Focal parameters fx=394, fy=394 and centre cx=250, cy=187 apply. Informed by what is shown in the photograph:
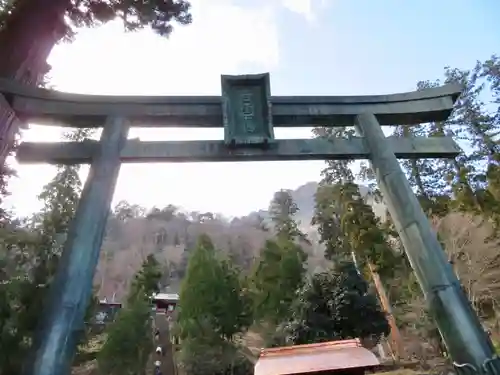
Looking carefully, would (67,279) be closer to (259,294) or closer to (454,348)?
(454,348)

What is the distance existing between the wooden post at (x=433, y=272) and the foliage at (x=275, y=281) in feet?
49.9

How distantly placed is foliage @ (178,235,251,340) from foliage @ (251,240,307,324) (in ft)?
5.58

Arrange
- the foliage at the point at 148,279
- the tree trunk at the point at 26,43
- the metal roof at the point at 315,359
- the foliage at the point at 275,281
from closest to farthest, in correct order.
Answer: the tree trunk at the point at 26,43
the metal roof at the point at 315,359
the foliage at the point at 275,281
the foliage at the point at 148,279

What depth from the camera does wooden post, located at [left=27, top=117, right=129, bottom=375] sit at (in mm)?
3215

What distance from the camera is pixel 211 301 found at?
17391 mm

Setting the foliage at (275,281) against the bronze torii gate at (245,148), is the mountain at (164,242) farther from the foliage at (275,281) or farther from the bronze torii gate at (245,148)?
the bronze torii gate at (245,148)

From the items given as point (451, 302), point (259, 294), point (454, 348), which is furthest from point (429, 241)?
point (259, 294)

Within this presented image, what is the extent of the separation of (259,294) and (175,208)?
3828 centimetres

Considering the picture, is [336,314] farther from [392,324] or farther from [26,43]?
[26,43]

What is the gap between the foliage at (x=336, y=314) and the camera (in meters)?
15.1

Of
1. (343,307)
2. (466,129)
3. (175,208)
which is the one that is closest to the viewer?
(343,307)

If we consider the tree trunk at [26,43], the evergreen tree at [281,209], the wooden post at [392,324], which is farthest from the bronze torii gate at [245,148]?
the evergreen tree at [281,209]

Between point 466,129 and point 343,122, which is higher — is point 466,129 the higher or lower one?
the higher one

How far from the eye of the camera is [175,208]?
57.2 metres
